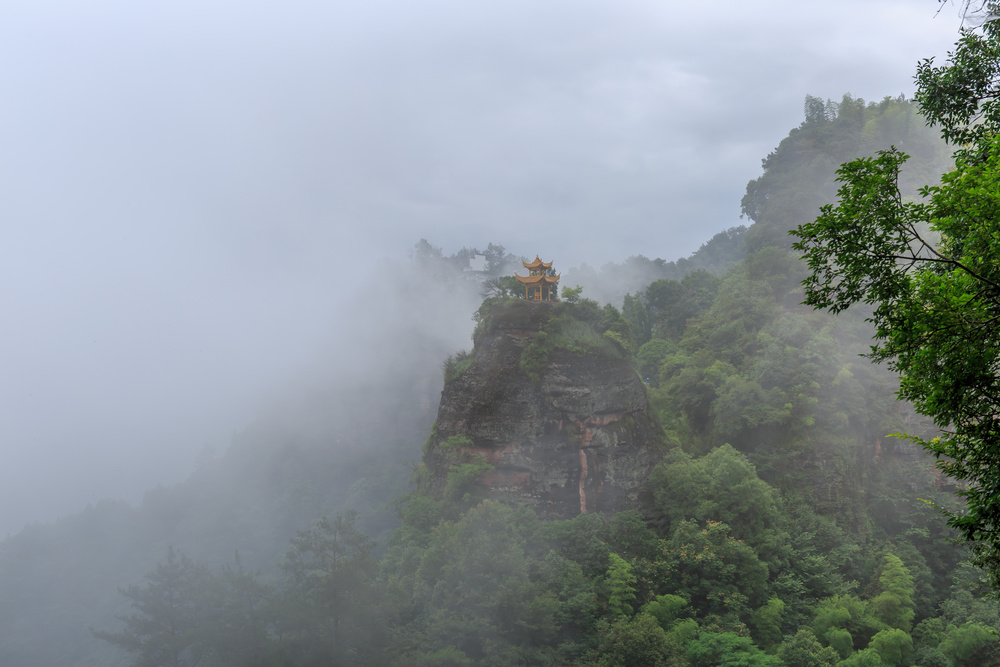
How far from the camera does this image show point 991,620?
66.1ft

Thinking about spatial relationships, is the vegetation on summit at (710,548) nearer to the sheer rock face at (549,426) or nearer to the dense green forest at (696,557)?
the dense green forest at (696,557)

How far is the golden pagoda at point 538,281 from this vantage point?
2805cm

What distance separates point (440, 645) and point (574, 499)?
9.18m

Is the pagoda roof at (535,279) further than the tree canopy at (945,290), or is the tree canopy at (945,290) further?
the pagoda roof at (535,279)

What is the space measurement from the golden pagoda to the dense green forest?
1.21m

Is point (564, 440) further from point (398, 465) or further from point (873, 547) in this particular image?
point (398, 465)

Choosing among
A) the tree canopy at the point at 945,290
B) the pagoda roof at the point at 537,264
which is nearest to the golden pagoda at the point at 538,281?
the pagoda roof at the point at 537,264

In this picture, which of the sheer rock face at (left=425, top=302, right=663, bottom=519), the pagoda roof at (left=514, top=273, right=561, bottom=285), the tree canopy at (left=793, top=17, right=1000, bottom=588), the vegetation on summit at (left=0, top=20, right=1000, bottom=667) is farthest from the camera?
the pagoda roof at (left=514, top=273, right=561, bottom=285)

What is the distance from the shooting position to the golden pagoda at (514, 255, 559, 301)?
28.0 metres

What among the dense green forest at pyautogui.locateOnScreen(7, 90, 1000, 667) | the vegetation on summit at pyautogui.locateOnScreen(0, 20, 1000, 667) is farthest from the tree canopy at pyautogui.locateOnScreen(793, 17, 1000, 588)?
the dense green forest at pyautogui.locateOnScreen(7, 90, 1000, 667)

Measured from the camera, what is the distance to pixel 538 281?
28047 millimetres

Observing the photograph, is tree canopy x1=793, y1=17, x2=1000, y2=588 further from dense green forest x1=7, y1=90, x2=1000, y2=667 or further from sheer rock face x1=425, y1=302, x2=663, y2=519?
sheer rock face x1=425, y1=302, x2=663, y2=519

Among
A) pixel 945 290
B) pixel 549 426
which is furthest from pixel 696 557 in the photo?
pixel 945 290

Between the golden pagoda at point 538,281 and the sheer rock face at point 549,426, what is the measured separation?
55.0 inches
